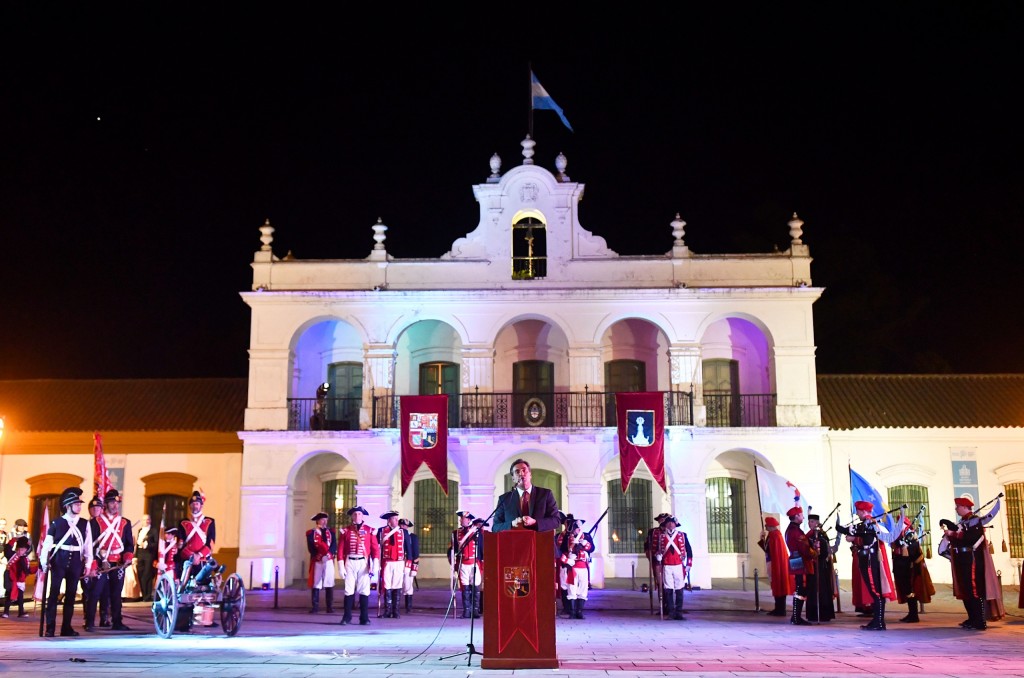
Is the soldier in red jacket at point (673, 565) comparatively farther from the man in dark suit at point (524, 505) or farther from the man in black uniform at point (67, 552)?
the man in black uniform at point (67, 552)

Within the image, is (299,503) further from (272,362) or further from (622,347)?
(622,347)

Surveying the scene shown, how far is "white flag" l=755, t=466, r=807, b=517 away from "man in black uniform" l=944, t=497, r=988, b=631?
5007 mm

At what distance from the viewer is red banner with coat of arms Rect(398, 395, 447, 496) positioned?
23531 millimetres

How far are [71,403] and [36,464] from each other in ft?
7.38

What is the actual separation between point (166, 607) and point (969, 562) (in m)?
11.9

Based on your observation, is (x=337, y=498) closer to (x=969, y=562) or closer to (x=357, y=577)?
(x=357, y=577)

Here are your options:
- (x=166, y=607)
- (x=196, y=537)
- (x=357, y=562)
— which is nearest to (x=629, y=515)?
(x=357, y=562)

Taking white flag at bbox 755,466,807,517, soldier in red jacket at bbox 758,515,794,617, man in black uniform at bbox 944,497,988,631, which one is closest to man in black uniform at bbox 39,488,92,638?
soldier in red jacket at bbox 758,515,794,617

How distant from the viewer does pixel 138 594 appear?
69.7ft

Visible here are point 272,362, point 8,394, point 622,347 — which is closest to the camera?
point 272,362

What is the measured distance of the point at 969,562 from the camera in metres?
15.2

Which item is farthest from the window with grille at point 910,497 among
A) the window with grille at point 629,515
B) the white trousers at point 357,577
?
the white trousers at point 357,577

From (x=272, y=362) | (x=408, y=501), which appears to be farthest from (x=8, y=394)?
(x=408, y=501)

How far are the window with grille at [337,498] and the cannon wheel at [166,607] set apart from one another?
13590 mm
